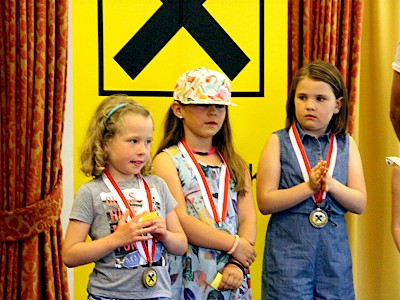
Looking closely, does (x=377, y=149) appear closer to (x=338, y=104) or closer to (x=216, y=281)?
(x=338, y=104)

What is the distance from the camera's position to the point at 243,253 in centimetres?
311

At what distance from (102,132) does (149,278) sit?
0.60 meters

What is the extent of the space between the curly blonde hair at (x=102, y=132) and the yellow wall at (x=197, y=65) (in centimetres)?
103

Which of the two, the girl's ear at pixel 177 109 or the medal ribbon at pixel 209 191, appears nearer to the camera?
the medal ribbon at pixel 209 191

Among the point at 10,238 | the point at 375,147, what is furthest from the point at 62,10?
the point at 375,147

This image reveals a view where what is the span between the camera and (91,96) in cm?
384

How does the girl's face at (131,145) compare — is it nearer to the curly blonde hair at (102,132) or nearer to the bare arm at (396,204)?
the curly blonde hair at (102,132)

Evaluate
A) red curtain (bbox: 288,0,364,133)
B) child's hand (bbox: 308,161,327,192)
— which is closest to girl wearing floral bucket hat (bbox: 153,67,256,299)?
child's hand (bbox: 308,161,327,192)

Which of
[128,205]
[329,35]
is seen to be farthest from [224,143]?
[329,35]

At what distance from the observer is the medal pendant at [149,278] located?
8.76 ft

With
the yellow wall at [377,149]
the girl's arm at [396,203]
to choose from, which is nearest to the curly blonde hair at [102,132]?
the girl's arm at [396,203]

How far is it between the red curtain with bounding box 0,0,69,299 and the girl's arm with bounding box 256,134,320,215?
99 centimetres

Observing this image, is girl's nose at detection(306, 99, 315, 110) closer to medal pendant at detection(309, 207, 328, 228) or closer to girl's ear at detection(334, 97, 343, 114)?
girl's ear at detection(334, 97, 343, 114)

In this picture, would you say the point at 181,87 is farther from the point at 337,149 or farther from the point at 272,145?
the point at 337,149
